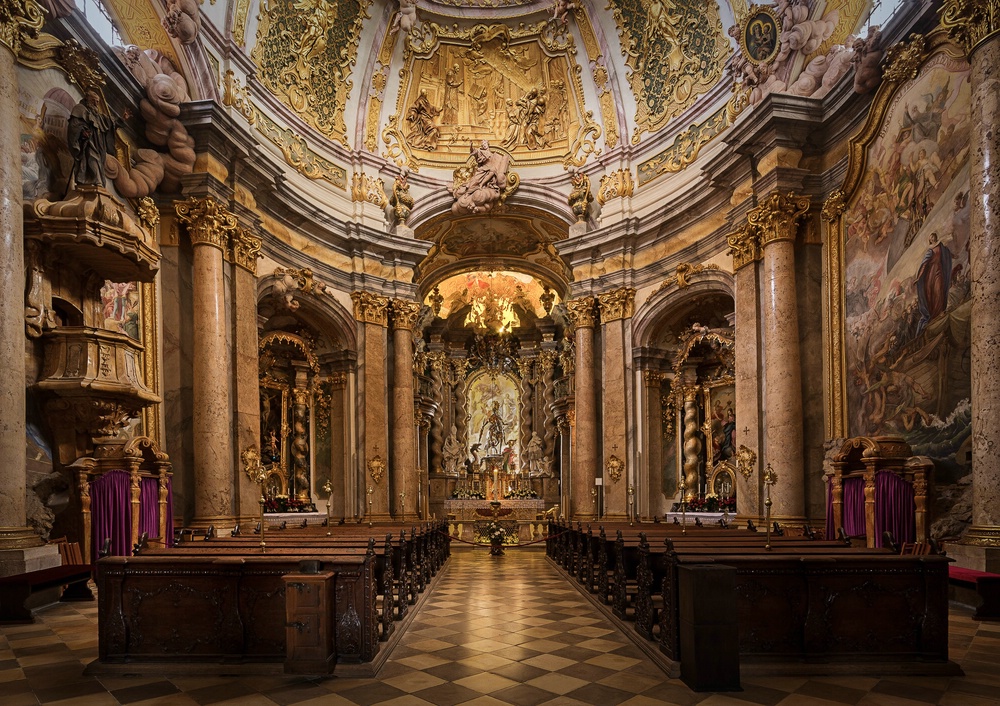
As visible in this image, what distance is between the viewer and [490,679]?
5773mm

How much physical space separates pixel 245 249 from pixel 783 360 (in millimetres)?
10140

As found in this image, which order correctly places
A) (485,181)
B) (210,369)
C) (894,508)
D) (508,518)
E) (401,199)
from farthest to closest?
1. (508,518)
2. (485,181)
3. (401,199)
4. (210,369)
5. (894,508)

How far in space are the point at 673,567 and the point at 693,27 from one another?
48.5 feet

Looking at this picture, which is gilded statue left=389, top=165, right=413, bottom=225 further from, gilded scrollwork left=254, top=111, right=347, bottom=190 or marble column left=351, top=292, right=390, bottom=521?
marble column left=351, top=292, right=390, bottom=521

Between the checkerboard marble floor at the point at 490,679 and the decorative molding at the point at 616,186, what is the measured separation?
1357cm

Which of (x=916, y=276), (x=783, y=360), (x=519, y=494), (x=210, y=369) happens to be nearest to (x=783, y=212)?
(x=783, y=360)

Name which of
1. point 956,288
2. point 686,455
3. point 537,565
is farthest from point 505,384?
point 956,288

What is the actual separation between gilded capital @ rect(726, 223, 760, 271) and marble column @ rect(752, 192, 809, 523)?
0.44 meters

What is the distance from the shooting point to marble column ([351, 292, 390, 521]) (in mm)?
18625

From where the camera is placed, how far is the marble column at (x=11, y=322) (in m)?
7.79

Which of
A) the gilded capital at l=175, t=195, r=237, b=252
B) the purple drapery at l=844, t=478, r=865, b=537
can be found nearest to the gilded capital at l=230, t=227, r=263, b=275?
the gilded capital at l=175, t=195, r=237, b=252

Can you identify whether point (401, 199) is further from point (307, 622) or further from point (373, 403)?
point (307, 622)

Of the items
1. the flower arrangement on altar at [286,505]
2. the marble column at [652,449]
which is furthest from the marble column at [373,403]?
the marble column at [652,449]

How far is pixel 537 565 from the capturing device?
14688 millimetres
